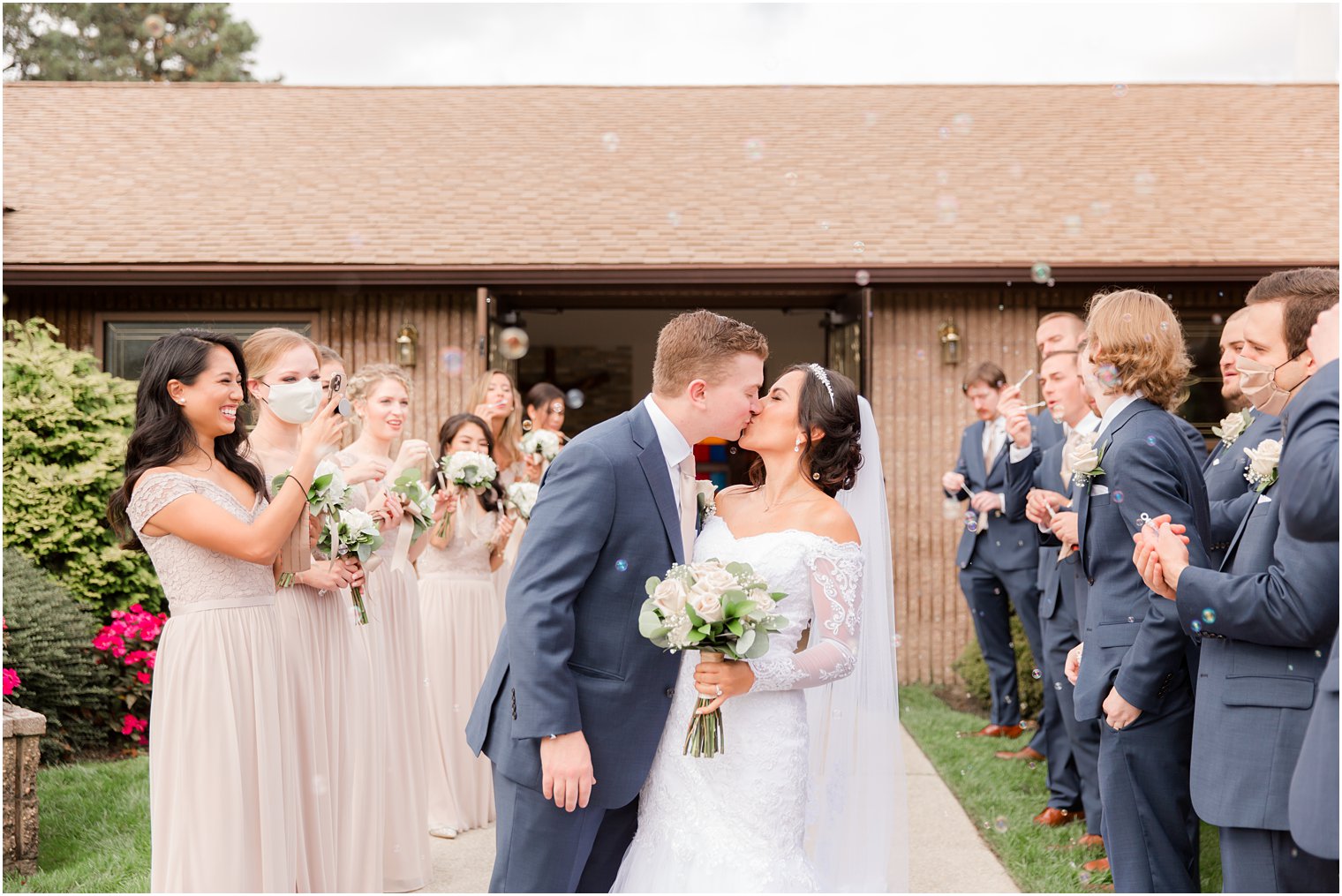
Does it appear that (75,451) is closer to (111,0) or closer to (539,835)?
(539,835)

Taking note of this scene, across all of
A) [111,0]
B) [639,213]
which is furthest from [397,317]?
[111,0]

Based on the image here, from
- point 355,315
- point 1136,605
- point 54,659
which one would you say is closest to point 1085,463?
point 1136,605

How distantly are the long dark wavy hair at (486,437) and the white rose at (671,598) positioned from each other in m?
3.78

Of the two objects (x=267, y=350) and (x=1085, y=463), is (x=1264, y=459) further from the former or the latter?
(x=267, y=350)

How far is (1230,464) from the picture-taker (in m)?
4.45

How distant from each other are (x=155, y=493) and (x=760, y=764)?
7.10 ft

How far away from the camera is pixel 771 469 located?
12.0 feet

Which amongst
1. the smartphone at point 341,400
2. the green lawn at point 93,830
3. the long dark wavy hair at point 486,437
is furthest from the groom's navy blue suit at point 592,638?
the long dark wavy hair at point 486,437

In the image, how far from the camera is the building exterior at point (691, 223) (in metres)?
10.5

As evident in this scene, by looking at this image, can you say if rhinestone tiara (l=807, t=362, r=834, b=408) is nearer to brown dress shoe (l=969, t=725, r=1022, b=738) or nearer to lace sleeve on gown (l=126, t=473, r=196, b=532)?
lace sleeve on gown (l=126, t=473, r=196, b=532)

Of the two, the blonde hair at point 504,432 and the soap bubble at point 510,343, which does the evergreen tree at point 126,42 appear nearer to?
the soap bubble at point 510,343

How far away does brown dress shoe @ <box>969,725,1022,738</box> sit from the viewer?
26.9 feet

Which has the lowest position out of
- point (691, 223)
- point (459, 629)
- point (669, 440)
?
point (459, 629)

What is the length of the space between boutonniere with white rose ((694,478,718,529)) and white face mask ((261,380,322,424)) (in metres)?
1.69
